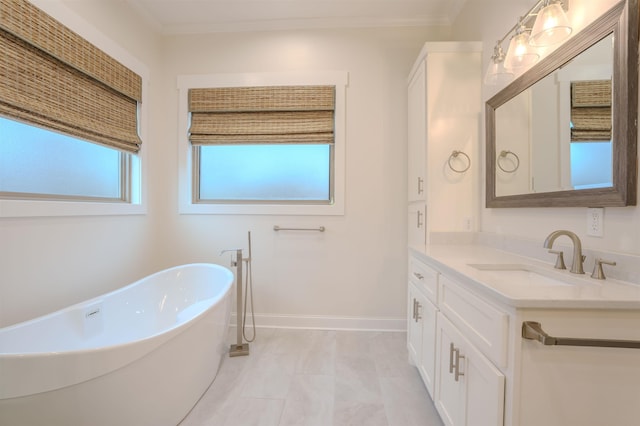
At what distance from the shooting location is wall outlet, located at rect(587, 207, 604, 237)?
1001 millimetres

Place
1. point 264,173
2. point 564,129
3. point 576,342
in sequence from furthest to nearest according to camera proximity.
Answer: point 264,173 → point 564,129 → point 576,342

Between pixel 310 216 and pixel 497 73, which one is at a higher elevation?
pixel 497 73

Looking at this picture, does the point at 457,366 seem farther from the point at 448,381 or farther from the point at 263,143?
the point at 263,143

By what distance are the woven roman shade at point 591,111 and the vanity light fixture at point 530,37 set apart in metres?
0.24

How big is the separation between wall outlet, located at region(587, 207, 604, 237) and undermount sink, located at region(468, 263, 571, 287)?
8.4 inches

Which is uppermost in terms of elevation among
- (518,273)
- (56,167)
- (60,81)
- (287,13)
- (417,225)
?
(287,13)

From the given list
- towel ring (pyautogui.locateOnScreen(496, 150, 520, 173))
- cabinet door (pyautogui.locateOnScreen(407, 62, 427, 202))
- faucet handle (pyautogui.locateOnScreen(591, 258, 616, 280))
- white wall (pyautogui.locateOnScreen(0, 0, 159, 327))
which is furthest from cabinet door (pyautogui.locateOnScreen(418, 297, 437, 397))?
white wall (pyautogui.locateOnScreen(0, 0, 159, 327))

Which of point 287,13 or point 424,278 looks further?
point 287,13

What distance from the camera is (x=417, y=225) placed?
2.02 m

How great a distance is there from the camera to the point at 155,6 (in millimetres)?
2215

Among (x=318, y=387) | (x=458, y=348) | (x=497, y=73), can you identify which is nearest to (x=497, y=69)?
(x=497, y=73)

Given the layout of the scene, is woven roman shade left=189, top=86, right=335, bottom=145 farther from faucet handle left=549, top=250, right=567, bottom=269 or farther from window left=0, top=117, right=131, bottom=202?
faucet handle left=549, top=250, right=567, bottom=269

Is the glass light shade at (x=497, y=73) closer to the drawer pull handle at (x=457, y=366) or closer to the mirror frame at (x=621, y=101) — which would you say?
the mirror frame at (x=621, y=101)

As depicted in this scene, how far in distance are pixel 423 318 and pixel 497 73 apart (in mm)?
1438
